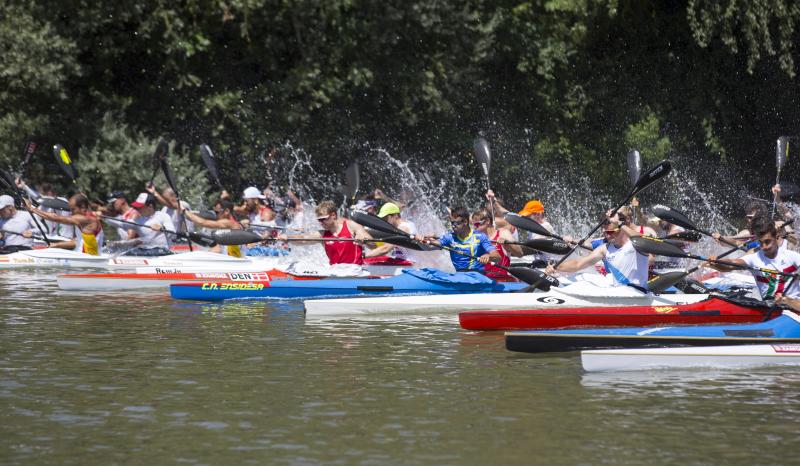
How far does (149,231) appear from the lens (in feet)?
71.1

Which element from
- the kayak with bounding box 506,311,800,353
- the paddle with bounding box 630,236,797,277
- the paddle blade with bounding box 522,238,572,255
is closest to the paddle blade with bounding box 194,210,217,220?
the paddle blade with bounding box 522,238,572,255

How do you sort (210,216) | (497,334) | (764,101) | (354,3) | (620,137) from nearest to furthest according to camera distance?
(497,334) < (210,216) < (764,101) < (354,3) < (620,137)

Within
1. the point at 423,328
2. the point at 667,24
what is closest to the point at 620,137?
the point at 667,24

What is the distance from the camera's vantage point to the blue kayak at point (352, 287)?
15.2 meters

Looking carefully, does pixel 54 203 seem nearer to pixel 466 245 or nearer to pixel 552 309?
pixel 466 245

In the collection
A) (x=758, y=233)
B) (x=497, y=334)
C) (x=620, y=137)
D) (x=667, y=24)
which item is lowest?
(x=497, y=334)

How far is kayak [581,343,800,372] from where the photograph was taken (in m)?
10.8

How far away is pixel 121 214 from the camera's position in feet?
75.1

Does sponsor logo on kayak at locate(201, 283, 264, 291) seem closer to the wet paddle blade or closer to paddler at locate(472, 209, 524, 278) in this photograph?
paddler at locate(472, 209, 524, 278)

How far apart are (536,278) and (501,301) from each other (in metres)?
0.45

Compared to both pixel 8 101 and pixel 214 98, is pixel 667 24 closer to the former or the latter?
pixel 214 98

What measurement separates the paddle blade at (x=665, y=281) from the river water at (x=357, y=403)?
184cm

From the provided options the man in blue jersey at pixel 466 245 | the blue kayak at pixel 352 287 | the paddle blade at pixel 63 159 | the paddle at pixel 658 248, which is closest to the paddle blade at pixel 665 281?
the paddle at pixel 658 248

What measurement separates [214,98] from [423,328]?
22412 millimetres
